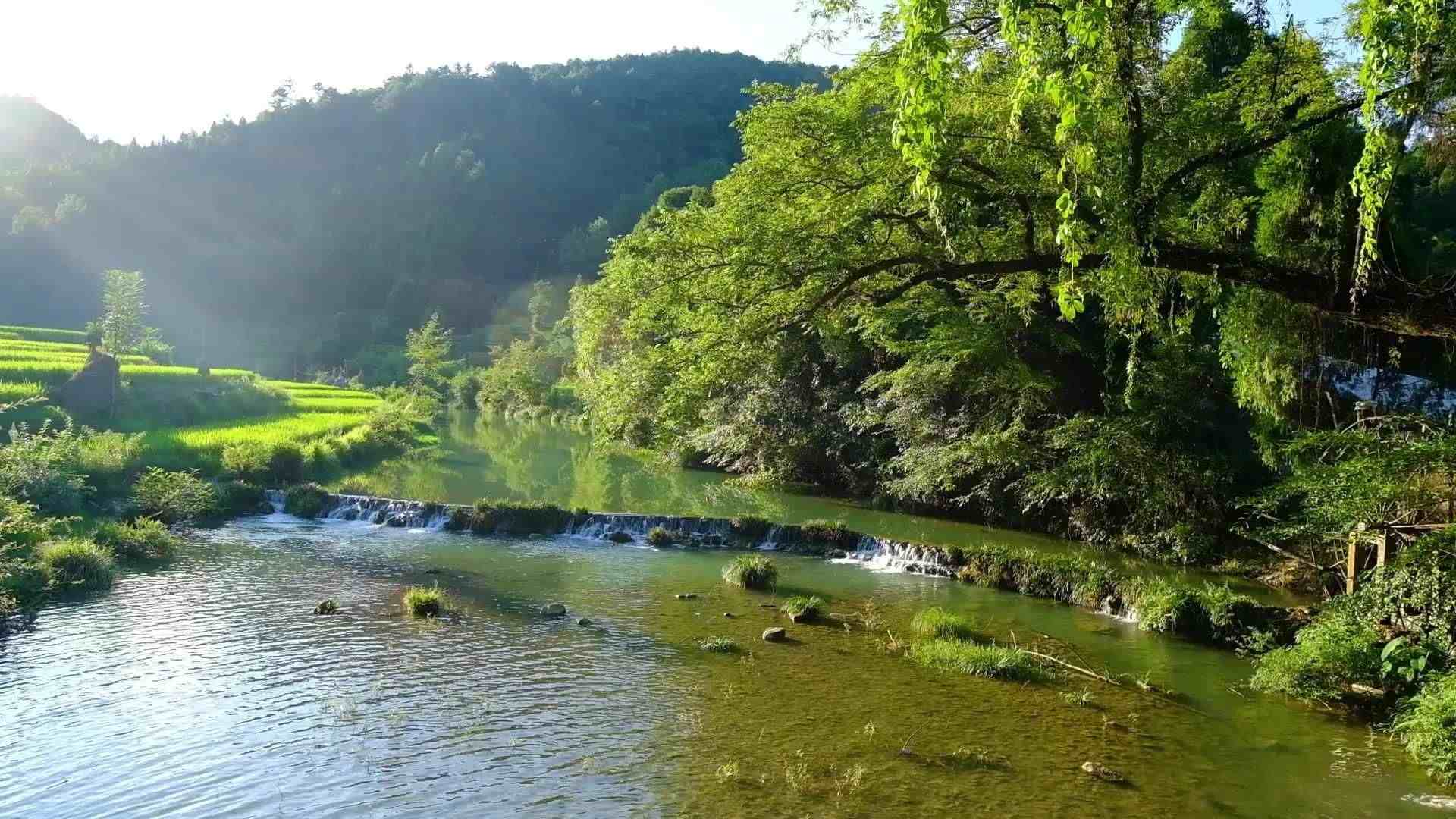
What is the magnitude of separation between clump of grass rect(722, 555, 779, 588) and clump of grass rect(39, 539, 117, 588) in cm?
1067

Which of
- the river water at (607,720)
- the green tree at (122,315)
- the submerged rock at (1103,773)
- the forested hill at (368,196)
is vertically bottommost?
the river water at (607,720)

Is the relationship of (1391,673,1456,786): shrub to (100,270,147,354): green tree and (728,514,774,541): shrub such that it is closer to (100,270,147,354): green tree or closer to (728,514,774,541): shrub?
(728,514,774,541): shrub

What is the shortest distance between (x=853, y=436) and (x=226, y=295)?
114m

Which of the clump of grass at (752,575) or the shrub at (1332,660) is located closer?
the shrub at (1332,660)

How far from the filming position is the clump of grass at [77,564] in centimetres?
1555

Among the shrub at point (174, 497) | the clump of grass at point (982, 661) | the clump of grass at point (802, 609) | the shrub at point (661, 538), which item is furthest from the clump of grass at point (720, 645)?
the shrub at point (174, 497)

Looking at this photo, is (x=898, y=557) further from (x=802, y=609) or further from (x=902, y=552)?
(x=802, y=609)

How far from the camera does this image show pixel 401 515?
2383cm

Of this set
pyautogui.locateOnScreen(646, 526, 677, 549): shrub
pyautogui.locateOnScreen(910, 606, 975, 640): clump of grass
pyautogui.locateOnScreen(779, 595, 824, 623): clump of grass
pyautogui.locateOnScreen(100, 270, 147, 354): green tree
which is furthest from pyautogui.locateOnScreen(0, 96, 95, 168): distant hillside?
pyautogui.locateOnScreen(910, 606, 975, 640): clump of grass

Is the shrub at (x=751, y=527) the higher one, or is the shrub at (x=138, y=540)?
the shrub at (x=751, y=527)

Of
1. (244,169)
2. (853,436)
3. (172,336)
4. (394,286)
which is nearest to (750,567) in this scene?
(853,436)

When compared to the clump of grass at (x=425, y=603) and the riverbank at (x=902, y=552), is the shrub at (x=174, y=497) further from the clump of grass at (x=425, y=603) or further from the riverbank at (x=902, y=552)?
the clump of grass at (x=425, y=603)

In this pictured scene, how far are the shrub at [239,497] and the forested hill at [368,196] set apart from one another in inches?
3277

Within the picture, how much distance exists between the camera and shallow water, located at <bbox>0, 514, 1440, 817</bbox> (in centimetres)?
861
